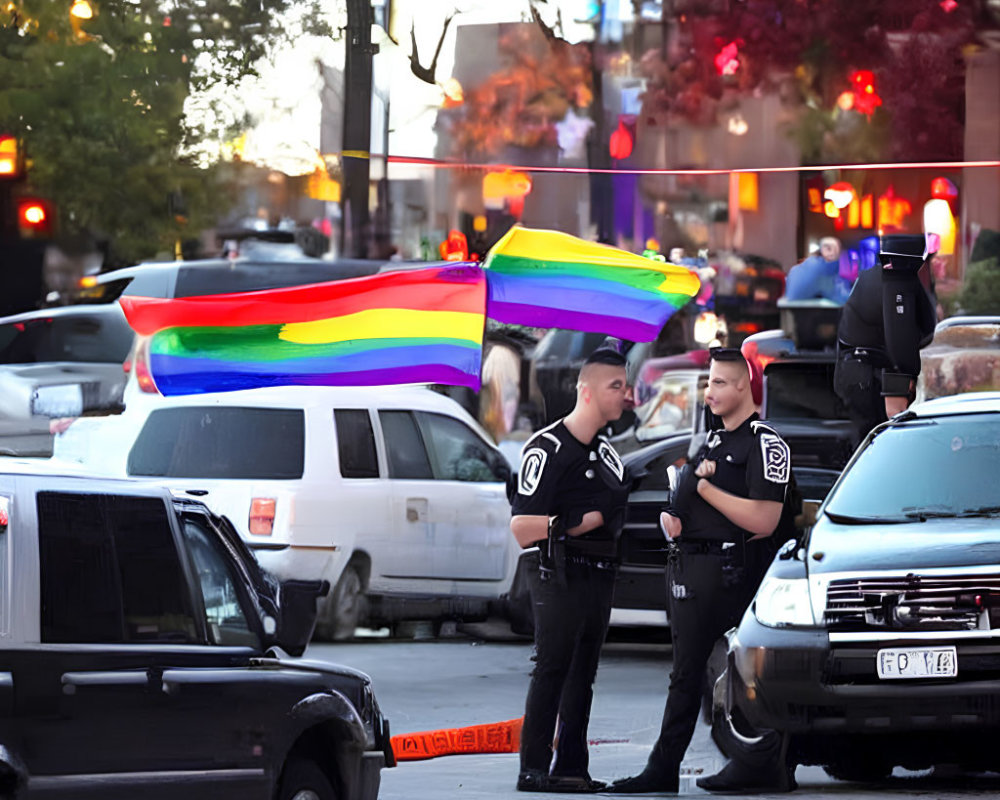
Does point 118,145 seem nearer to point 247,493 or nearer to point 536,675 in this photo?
point 247,493

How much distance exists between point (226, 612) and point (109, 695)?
861 millimetres

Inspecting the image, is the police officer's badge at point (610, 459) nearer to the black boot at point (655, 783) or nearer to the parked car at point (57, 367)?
the black boot at point (655, 783)

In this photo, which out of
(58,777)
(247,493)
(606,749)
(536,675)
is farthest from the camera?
(247,493)

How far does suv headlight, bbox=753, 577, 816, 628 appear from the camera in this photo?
9031mm

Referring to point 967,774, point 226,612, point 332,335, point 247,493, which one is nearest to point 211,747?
point 226,612

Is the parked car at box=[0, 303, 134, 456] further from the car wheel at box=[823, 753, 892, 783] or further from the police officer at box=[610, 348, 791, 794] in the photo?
the car wheel at box=[823, 753, 892, 783]

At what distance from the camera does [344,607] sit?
15.0 m

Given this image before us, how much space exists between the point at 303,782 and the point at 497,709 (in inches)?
209

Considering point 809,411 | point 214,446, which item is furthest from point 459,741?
point 809,411

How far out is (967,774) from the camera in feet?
33.2

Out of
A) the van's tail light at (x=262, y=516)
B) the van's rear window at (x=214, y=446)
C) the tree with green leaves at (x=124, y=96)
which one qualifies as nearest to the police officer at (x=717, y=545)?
the van's tail light at (x=262, y=516)

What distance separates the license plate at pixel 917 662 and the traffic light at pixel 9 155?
16291 millimetres

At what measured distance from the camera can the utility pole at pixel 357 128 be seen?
67.3 ft

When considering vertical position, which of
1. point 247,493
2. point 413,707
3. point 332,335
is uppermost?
point 332,335
